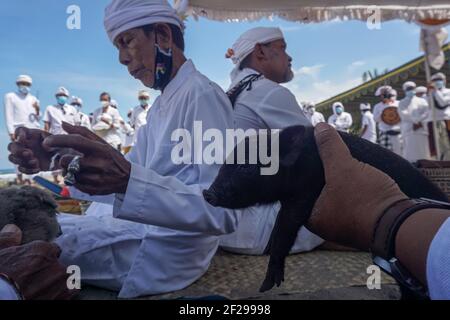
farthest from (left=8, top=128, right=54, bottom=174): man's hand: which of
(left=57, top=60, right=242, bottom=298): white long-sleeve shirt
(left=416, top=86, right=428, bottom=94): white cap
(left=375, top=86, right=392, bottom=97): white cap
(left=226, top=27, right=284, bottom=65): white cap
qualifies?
(left=416, top=86, right=428, bottom=94): white cap

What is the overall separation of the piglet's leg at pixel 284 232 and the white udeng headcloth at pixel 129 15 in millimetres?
771

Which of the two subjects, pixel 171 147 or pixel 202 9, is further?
pixel 202 9

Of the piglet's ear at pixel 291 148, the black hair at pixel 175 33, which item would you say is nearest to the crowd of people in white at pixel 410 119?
the black hair at pixel 175 33

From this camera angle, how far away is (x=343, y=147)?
839 mm

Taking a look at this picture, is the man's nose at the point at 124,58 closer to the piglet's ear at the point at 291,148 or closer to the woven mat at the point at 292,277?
the piglet's ear at the point at 291,148

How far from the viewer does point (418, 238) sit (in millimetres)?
667

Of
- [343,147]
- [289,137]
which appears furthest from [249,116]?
[343,147]

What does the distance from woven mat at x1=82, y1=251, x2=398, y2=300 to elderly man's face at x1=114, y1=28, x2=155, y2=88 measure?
0.78 metres

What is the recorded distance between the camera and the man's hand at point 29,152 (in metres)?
1.31

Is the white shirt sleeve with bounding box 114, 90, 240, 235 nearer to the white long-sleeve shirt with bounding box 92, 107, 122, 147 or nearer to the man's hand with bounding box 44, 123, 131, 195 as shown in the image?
the man's hand with bounding box 44, 123, 131, 195

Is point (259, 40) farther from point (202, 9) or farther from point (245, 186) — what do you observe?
point (245, 186)

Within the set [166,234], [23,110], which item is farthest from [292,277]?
[23,110]

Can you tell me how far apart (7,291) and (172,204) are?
449 mm
